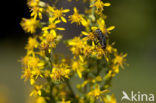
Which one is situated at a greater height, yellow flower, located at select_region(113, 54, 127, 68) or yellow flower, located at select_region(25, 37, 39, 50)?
yellow flower, located at select_region(25, 37, 39, 50)

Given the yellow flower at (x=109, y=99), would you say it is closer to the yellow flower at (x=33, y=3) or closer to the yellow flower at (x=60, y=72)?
the yellow flower at (x=60, y=72)

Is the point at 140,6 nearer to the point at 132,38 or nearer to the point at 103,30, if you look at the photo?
the point at 132,38

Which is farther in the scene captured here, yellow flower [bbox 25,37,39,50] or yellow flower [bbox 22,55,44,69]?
yellow flower [bbox 25,37,39,50]

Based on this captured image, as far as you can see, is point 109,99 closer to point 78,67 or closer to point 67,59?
point 78,67

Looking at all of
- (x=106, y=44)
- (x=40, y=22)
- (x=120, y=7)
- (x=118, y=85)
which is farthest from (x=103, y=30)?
(x=120, y=7)

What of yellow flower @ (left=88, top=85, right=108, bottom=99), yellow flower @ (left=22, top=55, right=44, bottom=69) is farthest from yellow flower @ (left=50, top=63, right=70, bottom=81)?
yellow flower @ (left=88, top=85, right=108, bottom=99)

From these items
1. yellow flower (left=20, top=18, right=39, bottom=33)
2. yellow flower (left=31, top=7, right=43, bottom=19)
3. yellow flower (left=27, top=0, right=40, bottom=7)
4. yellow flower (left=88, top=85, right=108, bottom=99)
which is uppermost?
yellow flower (left=27, top=0, right=40, bottom=7)

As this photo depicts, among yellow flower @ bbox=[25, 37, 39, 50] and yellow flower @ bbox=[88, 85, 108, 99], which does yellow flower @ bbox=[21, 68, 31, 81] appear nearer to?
yellow flower @ bbox=[25, 37, 39, 50]

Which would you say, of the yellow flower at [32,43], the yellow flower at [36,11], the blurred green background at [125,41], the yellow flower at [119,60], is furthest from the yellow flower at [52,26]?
the blurred green background at [125,41]
